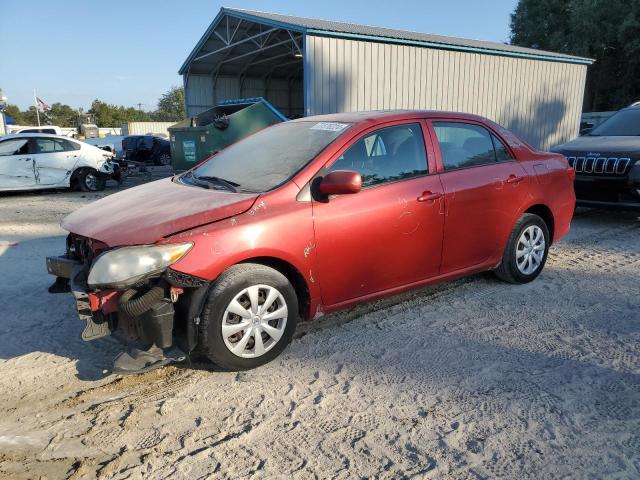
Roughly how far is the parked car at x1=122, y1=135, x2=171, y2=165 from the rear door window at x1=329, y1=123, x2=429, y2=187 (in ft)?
63.2

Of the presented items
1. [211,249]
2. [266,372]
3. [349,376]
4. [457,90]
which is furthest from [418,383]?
[457,90]

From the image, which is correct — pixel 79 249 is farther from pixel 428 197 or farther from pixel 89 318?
pixel 428 197

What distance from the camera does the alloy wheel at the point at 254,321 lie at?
300 cm

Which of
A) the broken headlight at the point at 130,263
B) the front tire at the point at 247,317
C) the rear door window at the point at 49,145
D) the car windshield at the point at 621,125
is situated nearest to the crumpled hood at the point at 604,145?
the car windshield at the point at 621,125

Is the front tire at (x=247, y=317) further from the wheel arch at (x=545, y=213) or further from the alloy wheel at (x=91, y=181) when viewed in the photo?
the alloy wheel at (x=91, y=181)

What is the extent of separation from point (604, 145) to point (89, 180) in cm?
1059

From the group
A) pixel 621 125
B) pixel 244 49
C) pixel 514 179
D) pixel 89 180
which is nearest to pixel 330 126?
pixel 514 179

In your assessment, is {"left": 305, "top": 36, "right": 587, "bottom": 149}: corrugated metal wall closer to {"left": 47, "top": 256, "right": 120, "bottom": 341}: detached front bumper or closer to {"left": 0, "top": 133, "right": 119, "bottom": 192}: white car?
{"left": 0, "top": 133, "right": 119, "bottom": 192}: white car

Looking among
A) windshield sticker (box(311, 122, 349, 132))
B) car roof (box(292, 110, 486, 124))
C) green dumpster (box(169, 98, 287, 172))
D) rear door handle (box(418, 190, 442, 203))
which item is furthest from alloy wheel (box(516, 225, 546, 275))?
green dumpster (box(169, 98, 287, 172))

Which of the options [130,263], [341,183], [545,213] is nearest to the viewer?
[130,263]

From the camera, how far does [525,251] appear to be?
4.62 metres

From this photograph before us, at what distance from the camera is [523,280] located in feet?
15.3

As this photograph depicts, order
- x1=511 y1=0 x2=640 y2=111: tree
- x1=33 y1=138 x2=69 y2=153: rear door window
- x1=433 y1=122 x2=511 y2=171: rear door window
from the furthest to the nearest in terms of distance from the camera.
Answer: x1=511 y1=0 x2=640 y2=111: tree < x1=33 y1=138 x2=69 y2=153: rear door window < x1=433 y1=122 x2=511 y2=171: rear door window

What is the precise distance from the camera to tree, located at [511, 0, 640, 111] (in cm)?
2758
